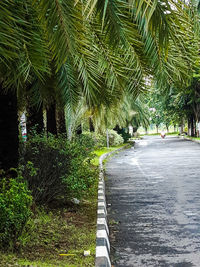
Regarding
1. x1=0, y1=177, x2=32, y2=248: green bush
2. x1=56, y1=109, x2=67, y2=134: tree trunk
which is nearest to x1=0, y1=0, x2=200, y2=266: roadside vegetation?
x1=0, y1=177, x2=32, y2=248: green bush

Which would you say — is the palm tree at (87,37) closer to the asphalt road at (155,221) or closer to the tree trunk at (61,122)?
the asphalt road at (155,221)

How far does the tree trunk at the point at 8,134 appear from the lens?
6.68 meters

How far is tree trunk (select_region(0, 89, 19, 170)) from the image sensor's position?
668 centimetres

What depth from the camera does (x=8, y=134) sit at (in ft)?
22.1

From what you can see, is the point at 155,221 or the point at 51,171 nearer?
the point at 155,221

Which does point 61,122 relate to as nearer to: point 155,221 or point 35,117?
point 35,117

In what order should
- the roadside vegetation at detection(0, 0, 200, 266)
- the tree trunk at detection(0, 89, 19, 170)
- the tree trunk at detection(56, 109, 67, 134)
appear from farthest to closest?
1. the tree trunk at detection(56, 109, 67, 134)
2. the tree trunk at detection(0, 89, 19, 170)
3. the roadside vegetation at detection(0, 0, 200, 266)

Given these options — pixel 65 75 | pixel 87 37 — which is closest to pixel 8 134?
pixel 65 75

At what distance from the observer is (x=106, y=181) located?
13555mm

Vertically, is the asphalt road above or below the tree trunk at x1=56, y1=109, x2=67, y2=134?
below

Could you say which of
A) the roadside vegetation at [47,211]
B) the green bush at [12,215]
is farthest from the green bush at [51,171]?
the green bush at [12,215]

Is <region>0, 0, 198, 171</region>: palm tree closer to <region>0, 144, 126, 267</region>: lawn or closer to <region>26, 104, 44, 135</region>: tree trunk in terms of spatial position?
<region>0, 144, 126, 267</region>: lawn

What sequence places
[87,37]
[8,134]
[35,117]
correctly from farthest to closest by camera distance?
[35,117] → [8,134] → [87,37]

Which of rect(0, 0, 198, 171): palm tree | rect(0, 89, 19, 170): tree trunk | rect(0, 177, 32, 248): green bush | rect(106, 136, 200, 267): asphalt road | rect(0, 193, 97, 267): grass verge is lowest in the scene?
rect(106, 136, 200, 267): asphalt road
